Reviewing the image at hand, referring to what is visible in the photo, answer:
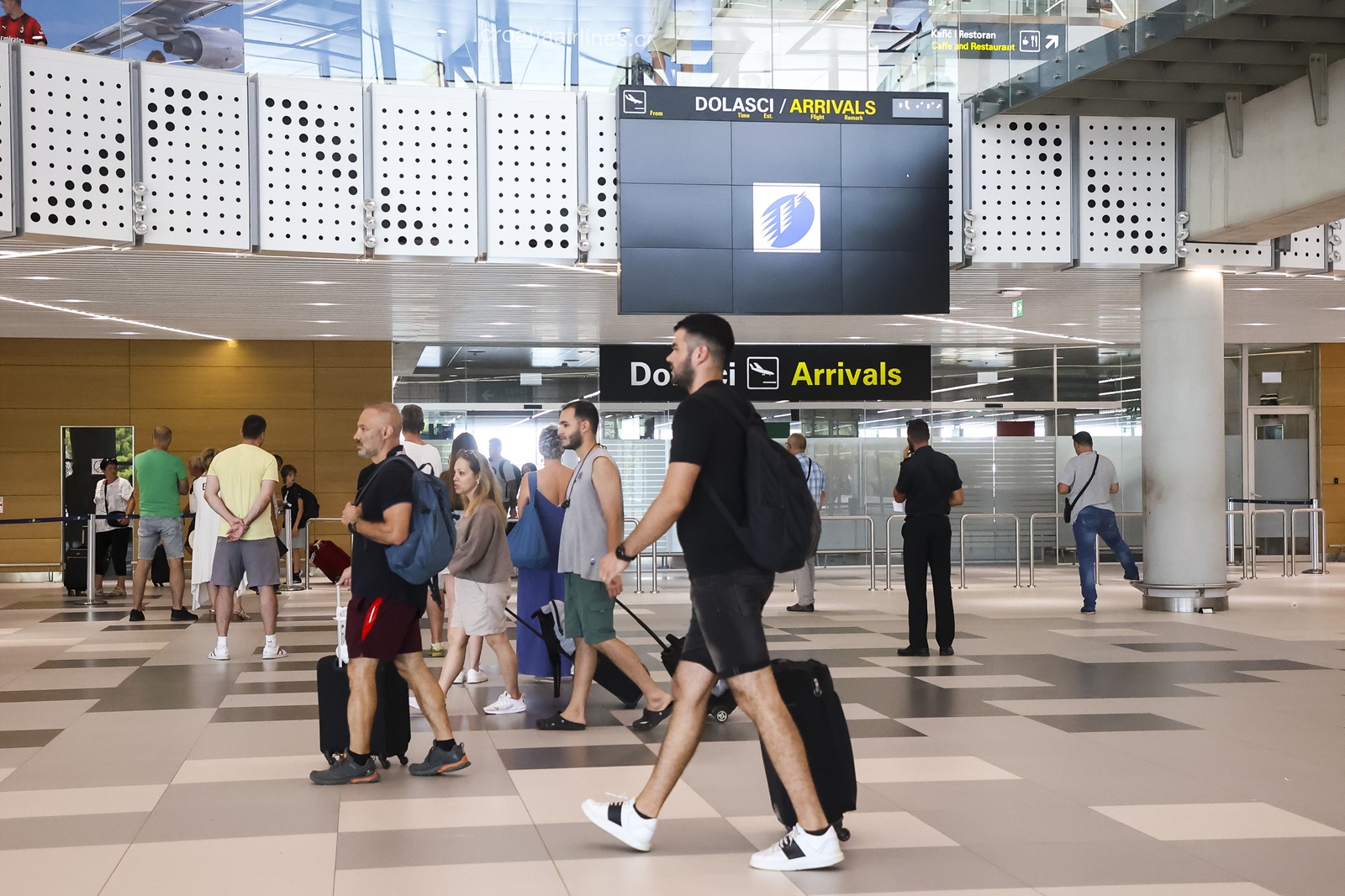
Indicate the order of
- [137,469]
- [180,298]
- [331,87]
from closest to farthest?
[331,87], [137,469], [180,298]

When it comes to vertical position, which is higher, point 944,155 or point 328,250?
point 944,155

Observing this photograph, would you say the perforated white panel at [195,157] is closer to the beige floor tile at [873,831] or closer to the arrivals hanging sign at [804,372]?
the arrivals hanging sign at [804,372]

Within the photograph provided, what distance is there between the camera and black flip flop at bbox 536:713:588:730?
23.0 ft

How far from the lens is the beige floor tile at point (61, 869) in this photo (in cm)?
413

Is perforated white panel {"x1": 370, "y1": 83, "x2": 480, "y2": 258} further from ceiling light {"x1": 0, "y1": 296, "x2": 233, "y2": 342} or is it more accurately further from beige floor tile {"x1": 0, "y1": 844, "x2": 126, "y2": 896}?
beige floor tile {"x1": 0, "y1": 844, "x2": 126, "y2": 896}

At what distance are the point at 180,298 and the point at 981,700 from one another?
35.3ft

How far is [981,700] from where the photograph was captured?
7863 millimetres

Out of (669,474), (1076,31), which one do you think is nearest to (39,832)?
(669,474)

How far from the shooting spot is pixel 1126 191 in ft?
43.3

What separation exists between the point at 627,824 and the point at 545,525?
12.1 ft

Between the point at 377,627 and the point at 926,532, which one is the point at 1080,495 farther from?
the point at 377,627

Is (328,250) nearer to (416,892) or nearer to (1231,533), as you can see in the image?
(416,892)

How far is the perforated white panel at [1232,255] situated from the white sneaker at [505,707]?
343 inches

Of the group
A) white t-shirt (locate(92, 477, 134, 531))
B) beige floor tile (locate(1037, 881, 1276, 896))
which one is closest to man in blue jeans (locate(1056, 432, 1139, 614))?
beige floor tile (locate(1037, 881, 1276, 896))
